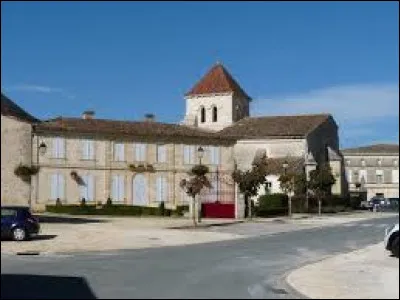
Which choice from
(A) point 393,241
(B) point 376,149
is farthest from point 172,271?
(B) point 376,149

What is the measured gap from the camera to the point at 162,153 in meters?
63.6

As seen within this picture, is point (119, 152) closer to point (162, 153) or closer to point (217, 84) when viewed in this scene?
point (162, 153)

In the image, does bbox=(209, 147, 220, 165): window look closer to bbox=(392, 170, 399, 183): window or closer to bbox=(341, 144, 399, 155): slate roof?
bbox=(392, 170, 399, 183): window

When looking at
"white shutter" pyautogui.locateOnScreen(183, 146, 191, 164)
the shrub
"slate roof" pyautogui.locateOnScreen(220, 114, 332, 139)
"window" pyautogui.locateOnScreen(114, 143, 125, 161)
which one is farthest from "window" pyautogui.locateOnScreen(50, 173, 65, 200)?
"slate roof" pyautogui.locateOnScreen(220, 114, 332, 139)

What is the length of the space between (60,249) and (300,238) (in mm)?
10835

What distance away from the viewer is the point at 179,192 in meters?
63.3

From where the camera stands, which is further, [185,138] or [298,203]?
[185,138]

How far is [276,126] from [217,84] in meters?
14.5

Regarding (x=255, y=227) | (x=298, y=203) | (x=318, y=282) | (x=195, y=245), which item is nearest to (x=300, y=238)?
(x=195, y=245)

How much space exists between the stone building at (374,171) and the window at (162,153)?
164 ft

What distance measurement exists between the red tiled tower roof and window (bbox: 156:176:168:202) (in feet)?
85.8

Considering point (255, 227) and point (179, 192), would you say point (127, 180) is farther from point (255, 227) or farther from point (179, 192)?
point (255, 227)

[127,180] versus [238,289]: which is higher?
[127,180]

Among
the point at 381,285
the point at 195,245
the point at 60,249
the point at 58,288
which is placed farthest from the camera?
the point at 195,245
